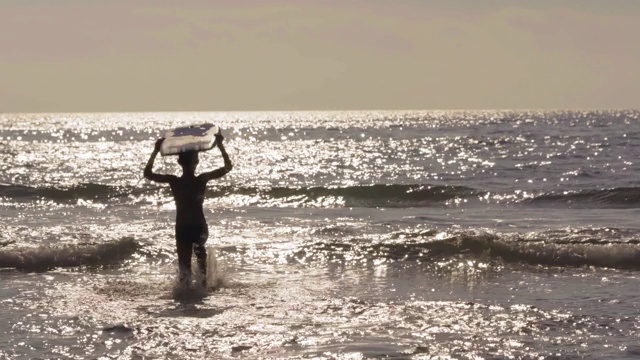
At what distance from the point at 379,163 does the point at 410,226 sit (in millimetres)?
26340

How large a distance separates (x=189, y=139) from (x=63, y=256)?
15.9ft

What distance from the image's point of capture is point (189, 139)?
10789 mm

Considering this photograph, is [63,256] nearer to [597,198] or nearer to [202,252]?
[202,252]

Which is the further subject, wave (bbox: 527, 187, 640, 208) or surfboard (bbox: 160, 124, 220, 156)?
wave (bbox: 527, 187, 640, 208)

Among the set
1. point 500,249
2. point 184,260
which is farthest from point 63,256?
point 500,249

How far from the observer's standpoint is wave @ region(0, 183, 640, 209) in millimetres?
26656

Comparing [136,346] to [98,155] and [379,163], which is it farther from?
[98,155]

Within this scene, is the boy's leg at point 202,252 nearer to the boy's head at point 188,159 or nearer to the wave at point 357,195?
the boy's head at point 188,159

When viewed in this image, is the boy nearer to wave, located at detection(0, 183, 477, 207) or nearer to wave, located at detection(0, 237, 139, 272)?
wave, located at detection(0, 237, 139, 272)

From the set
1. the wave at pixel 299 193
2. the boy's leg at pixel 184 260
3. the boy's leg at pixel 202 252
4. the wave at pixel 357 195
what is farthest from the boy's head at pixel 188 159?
the wave at pixel 299 193

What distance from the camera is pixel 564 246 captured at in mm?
14852

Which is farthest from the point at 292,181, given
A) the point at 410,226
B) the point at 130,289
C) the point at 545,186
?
the point at 130,289

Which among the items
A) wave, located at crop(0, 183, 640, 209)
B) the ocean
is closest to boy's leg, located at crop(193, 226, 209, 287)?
the ocean

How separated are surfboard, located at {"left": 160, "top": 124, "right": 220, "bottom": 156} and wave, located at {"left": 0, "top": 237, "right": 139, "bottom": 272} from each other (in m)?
4.16
